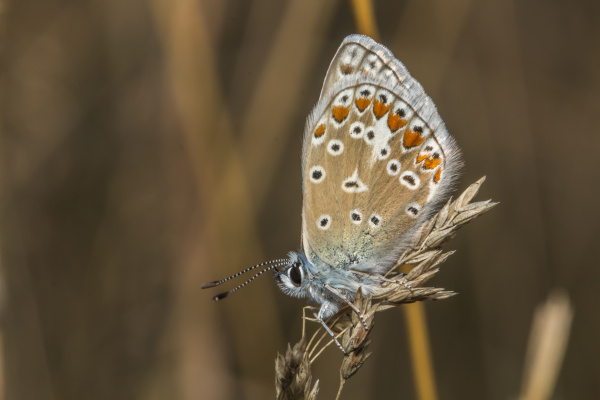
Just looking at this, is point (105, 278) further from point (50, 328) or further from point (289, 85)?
point (289, 85)

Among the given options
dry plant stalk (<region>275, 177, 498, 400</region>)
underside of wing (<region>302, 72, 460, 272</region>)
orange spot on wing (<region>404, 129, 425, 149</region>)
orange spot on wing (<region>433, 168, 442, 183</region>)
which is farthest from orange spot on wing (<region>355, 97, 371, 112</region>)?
dry plant stalk (<region>275, 177, 498, 400</region>)

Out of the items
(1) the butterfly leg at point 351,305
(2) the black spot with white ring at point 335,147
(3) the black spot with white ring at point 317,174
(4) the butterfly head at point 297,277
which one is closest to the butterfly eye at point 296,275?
(4) the butterfly head at point 297,277

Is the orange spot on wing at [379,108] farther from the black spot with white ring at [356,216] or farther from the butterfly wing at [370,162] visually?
the black spot with white ring at [356,216]

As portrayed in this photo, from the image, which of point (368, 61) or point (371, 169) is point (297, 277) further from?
point (368, 61)

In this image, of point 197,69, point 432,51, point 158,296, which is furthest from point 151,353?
point 432,51

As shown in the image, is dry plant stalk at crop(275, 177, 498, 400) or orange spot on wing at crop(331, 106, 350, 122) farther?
orange spot on wing at crop(331, 106, 350, 122)

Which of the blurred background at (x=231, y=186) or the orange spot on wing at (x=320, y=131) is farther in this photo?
the blurred background at (x=231, y=186)

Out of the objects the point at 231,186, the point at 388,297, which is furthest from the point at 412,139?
the point at 231,186

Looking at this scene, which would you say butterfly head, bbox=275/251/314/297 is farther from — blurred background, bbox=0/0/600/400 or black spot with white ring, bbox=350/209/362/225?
blurred background, bbox=0/0/600/400
